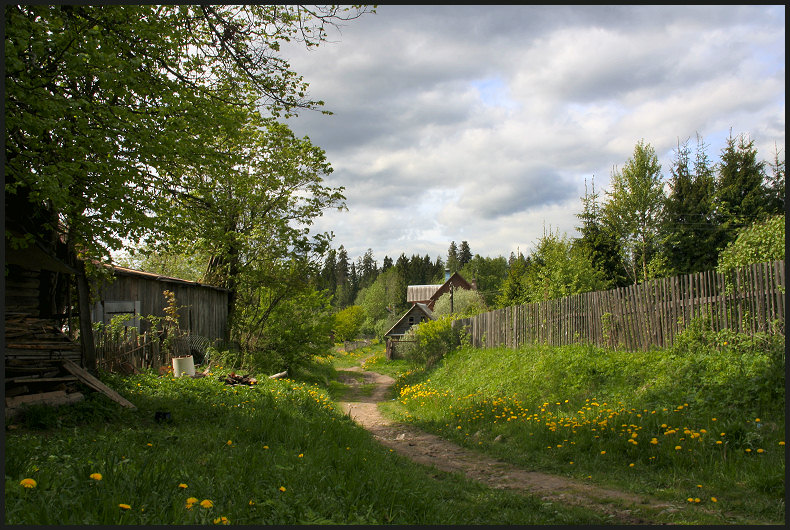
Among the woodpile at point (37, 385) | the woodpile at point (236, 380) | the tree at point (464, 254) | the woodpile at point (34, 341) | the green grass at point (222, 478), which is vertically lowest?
the woodpile at point (236, 380)

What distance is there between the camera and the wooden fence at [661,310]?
7816 mm

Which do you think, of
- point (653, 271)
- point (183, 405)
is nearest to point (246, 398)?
point (183, 405)

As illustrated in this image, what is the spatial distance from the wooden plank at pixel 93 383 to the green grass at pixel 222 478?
0.87ft

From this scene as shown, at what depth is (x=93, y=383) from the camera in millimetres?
8188

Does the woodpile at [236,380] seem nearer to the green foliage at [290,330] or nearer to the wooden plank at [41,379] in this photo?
the wooden plank at [41,379]

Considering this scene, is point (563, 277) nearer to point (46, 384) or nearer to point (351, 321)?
point (46, 384)

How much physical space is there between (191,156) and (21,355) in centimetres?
405

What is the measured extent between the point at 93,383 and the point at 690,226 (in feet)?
105

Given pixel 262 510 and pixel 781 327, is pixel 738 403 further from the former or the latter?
pixel 262 510

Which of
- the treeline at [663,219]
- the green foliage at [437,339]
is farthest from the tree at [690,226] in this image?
the green foliage at [437,339]

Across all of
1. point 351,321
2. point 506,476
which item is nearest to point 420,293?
point 351,321

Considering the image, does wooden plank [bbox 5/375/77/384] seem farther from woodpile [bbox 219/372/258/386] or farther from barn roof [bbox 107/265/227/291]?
woodpile [bbox 219/372/258/386]

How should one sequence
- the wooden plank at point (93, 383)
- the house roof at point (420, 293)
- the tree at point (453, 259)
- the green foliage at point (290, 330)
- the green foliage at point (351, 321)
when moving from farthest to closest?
the tree at point (453, 259), the house roof at point (420, 293), the green foliage at point (351, 321), the green foliage at point (290, 330), the wooden plank at point (93, 383)

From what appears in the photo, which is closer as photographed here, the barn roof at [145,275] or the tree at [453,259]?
the barn roof at [145,275]
